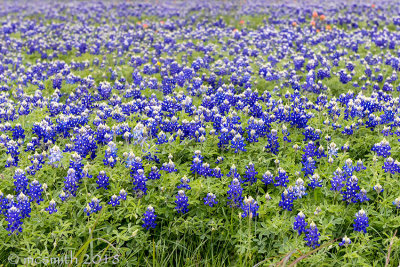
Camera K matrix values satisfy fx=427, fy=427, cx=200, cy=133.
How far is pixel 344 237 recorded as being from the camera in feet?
12.6

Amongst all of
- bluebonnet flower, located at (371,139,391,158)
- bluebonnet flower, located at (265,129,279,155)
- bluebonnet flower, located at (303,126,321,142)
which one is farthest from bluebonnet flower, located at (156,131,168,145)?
bluebonnet flower, located at (371,139,391,158)

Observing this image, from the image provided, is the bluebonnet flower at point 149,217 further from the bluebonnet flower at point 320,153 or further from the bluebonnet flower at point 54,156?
Result: the bluebonnet flower at point 320,153

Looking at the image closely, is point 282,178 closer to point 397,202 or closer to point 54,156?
point 397,202

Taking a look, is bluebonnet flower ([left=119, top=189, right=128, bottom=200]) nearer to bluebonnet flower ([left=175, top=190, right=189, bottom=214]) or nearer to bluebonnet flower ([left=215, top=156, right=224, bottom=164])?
bluebonnet flower ([left=175, top=190, right=189, bottom=214])

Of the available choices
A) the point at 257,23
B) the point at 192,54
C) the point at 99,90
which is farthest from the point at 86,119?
the point at 257,23

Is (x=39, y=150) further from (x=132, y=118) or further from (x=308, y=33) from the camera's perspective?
(x=308, y=33)

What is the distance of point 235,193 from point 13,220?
6.94 feet

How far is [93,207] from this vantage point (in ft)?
13.6

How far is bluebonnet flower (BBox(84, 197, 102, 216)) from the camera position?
407cm

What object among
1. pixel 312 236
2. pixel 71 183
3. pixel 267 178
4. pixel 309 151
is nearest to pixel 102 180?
pixel 71 183

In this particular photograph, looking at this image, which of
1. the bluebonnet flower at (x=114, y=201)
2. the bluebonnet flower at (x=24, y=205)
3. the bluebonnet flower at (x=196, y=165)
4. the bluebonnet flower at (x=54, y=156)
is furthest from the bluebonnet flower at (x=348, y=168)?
the bluebonnet flower at (x=24, y=205)

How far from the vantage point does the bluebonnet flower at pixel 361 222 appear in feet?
13.0

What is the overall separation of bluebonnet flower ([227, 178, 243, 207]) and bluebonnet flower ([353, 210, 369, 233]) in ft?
3.68

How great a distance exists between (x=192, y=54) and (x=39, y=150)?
224 inches
